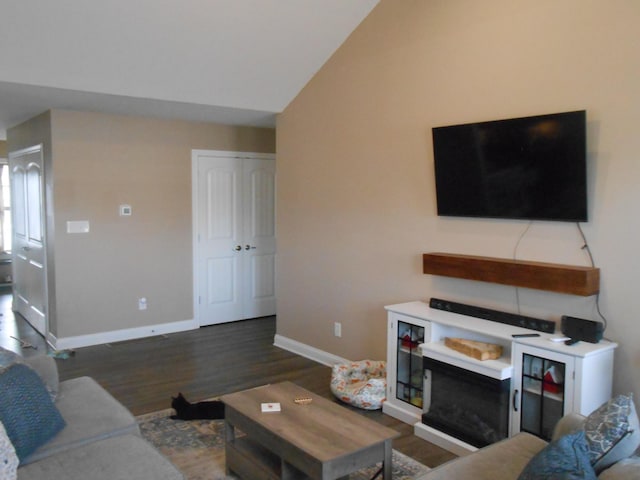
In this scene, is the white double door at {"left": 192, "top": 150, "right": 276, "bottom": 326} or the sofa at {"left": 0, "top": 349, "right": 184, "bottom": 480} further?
the white double door at {"left": 192, "top": 150, "right": 276, "bottom": 326}

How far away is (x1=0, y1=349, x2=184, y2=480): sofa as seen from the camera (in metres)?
2.29

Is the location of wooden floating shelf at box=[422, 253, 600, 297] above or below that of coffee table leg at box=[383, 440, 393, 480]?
above

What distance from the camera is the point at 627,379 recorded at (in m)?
3.11

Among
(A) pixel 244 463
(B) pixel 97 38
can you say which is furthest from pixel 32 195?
(A) pixel 244 463

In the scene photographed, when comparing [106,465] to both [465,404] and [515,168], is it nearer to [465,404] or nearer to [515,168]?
[465,404]

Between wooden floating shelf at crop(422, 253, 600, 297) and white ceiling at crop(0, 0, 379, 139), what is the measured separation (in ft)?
6.90

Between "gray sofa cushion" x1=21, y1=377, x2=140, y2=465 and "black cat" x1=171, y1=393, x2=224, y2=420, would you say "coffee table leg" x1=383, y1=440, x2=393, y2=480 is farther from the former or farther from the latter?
"black cat" x1=171, y1=393, x2=224, y2=420

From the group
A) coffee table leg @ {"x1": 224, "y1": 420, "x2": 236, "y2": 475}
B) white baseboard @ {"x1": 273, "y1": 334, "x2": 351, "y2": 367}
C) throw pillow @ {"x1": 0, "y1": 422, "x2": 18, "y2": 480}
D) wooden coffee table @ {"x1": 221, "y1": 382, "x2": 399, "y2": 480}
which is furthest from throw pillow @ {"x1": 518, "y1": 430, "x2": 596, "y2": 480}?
white baseboard @ {"x1": 273, "y1": 334, "x2": 351, "y2": 367}

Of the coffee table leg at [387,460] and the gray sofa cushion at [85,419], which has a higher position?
the gray sofa cushion at [85,419]

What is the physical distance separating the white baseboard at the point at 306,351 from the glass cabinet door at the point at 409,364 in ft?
3.53

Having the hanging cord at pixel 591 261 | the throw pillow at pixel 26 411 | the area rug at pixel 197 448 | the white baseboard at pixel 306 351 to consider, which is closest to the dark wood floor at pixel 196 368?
the white baseboard at pixel 306 351

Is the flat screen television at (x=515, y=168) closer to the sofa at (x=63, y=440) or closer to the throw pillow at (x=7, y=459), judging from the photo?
the sofa at (x=63, y=440)

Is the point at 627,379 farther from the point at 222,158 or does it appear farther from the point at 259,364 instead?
the point at 222,158

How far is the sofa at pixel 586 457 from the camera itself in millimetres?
1814
